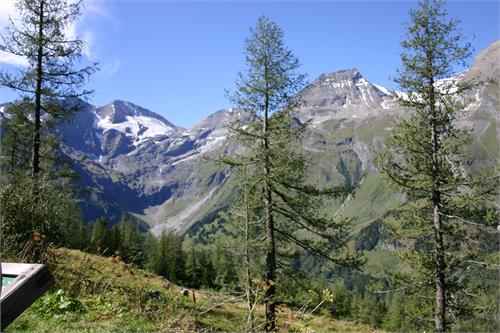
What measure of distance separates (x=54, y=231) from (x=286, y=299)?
9.21m

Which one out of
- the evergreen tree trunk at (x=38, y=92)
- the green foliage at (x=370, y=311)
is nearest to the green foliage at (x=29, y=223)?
the evergreen tree trunk at (x=38, y=92)

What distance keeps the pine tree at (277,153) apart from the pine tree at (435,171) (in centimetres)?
301

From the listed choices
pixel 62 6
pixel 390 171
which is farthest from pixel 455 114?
pixel 62 6

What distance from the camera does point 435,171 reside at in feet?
55.9

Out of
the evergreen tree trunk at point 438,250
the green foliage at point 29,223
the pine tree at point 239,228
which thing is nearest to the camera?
the green foliage at point 29,223

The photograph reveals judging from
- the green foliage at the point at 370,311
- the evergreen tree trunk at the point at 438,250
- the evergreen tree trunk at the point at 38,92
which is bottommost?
the green foliage at the point at 370,311

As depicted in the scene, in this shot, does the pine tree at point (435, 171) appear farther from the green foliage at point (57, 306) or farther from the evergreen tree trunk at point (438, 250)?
the green foliage at point (57, 306)

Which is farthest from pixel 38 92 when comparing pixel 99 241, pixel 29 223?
pixel 99 241

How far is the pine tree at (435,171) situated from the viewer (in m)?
16.9

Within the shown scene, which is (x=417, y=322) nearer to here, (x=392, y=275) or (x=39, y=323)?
(x=392, y=275)

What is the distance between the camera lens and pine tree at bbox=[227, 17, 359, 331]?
1775 centimetres

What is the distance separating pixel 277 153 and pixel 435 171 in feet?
20.8

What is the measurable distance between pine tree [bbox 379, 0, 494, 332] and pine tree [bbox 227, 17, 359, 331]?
3.01m

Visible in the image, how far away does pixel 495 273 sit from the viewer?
57.4ft
